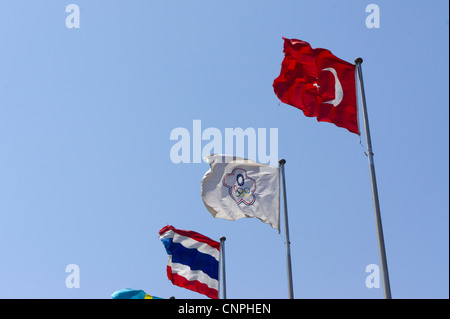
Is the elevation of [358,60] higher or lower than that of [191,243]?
higher

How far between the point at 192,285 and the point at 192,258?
1251 millimetres

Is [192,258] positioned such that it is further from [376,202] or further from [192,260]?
[376,202]

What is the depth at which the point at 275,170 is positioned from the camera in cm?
2095

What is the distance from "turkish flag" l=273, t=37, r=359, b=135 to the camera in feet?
53.7

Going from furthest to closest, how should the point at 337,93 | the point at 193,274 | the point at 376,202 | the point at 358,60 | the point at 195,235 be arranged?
1. the point at 195,235
2. the point at 193,274
3. the point at 358,60
4. the point at 337,93
5. the point at 376,202

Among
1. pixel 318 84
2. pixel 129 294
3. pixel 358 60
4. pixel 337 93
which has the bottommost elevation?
pixel 129 294

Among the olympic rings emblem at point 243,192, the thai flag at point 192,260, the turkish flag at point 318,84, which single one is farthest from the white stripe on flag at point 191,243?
the turkish flag at point 318,84

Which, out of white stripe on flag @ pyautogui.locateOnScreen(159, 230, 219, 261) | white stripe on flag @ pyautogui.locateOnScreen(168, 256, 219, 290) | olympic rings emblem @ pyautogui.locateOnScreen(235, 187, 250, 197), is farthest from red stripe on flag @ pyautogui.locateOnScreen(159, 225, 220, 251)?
olympic rings emblem @ pyautogui.locateOnScreen(235, 187, 250, 197)

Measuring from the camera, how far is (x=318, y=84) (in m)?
16.8

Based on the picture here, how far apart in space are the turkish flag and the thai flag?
11.1 meters

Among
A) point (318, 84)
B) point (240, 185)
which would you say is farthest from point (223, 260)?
point (318, 84)

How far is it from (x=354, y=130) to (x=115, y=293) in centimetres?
1995
